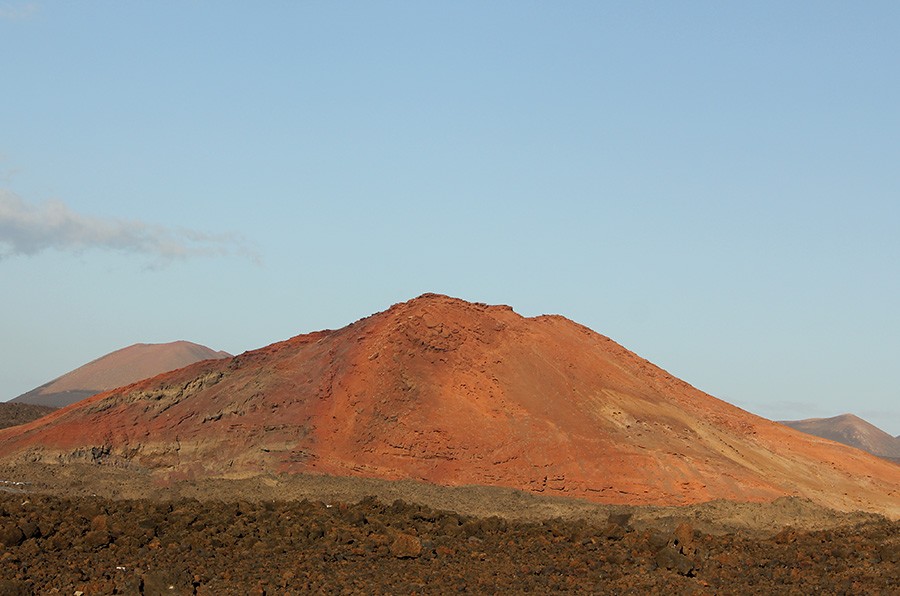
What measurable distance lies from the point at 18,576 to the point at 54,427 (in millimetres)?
24619

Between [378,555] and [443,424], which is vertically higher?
[443,424]

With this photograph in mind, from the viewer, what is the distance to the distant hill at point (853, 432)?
149375 mm

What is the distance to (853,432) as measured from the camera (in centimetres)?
15238

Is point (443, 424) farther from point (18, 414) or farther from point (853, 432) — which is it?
point (853, 432)

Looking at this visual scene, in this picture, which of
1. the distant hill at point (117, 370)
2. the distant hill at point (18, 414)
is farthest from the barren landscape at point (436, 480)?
the distant hill at point (117, 370)

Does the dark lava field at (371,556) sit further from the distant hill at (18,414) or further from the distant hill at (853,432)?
the distant hill at (853,432)

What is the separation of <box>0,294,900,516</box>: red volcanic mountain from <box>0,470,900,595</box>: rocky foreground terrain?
11.5 meters

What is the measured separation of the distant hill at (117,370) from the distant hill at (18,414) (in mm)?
46211

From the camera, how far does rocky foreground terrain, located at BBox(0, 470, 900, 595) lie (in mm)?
15641

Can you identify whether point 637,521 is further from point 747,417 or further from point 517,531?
point 747,417

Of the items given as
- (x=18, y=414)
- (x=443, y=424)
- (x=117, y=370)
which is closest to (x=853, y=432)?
(x=117, y=370)

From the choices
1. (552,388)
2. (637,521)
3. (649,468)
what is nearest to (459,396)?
(552,388)

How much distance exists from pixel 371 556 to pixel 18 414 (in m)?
61.9

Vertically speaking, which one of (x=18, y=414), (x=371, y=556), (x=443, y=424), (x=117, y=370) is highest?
(x=117, y=370)
